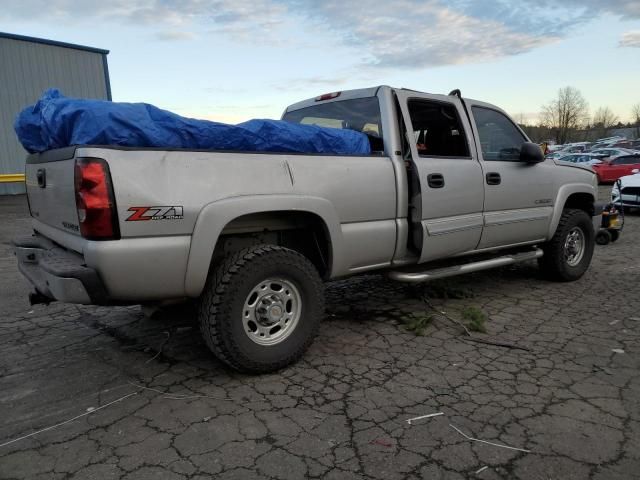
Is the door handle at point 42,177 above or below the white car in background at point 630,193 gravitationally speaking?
above

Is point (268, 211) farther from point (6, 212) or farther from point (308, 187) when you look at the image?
point (6, 212)

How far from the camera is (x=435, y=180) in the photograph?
416cm

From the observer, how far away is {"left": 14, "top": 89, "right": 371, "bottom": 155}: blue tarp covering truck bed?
280 cm

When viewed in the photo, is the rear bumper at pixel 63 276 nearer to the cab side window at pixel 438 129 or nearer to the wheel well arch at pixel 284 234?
the wheel well arch at pixel 284 234

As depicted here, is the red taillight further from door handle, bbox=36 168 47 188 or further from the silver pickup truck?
door handle, bbox=36 168 47 188

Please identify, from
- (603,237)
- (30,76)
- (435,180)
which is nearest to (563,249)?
(435,180)

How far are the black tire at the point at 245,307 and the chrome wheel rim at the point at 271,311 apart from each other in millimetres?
16

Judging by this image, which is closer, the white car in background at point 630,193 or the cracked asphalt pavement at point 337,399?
the cracked asphalt pavement at point 337,399

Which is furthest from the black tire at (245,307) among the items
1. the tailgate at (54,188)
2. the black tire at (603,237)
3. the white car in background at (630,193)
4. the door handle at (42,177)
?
the white car in background at (630,193)

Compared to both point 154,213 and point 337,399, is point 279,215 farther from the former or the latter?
point 337,399

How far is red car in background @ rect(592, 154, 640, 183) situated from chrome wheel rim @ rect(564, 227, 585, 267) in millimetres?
18443

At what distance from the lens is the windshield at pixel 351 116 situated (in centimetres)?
416

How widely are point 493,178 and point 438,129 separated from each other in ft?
2.42

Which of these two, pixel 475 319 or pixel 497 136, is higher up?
pixel 497 136
